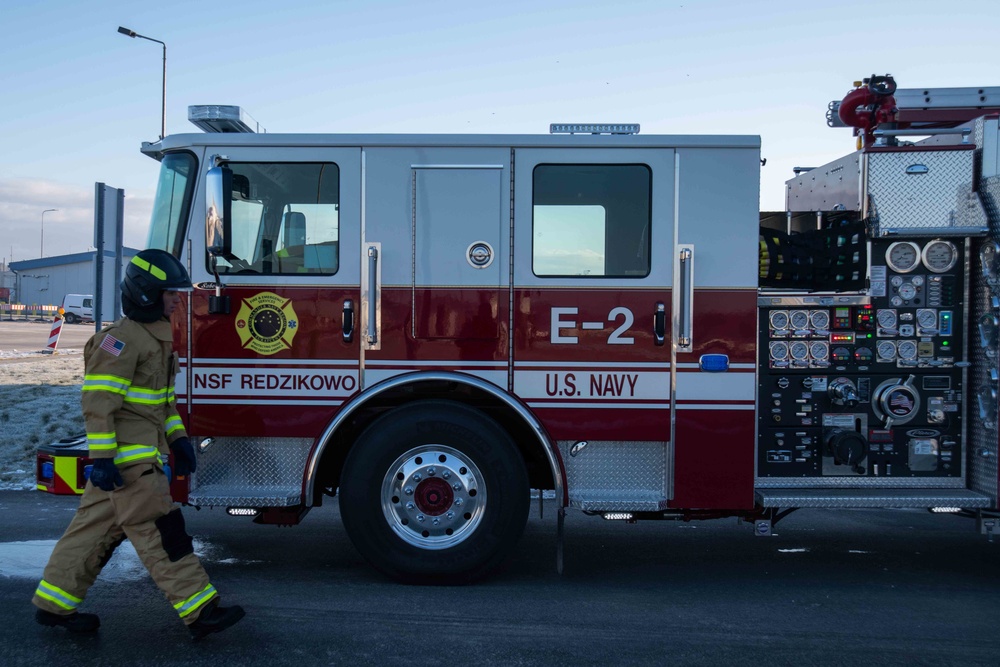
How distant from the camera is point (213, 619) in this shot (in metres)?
3.83

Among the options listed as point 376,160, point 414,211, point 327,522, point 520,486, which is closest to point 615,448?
point 520,486

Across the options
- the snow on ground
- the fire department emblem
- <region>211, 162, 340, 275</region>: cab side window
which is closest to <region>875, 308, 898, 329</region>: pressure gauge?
<region>211, 162, 340, 275</region>: cab side window

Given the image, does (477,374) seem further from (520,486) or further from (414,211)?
(414,211)

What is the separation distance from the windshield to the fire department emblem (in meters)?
0.55

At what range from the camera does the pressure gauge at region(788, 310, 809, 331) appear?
491 cm

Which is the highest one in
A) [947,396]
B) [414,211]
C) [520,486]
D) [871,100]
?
[871,100]

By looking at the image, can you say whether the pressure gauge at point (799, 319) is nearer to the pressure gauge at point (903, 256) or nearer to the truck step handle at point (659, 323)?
the pressure gauge at point (903, 256)

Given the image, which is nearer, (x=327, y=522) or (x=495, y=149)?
(x=495, y=149)

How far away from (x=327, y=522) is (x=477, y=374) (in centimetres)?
238

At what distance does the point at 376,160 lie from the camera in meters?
4.79

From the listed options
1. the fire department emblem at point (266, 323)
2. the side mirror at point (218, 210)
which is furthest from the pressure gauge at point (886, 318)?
the side mirror at point (218, 210)

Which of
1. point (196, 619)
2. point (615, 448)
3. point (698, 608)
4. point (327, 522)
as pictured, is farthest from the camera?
point (327, 522)

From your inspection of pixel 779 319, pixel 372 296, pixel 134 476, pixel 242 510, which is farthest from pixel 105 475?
pixel 779 319

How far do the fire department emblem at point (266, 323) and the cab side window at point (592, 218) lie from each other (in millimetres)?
1534
